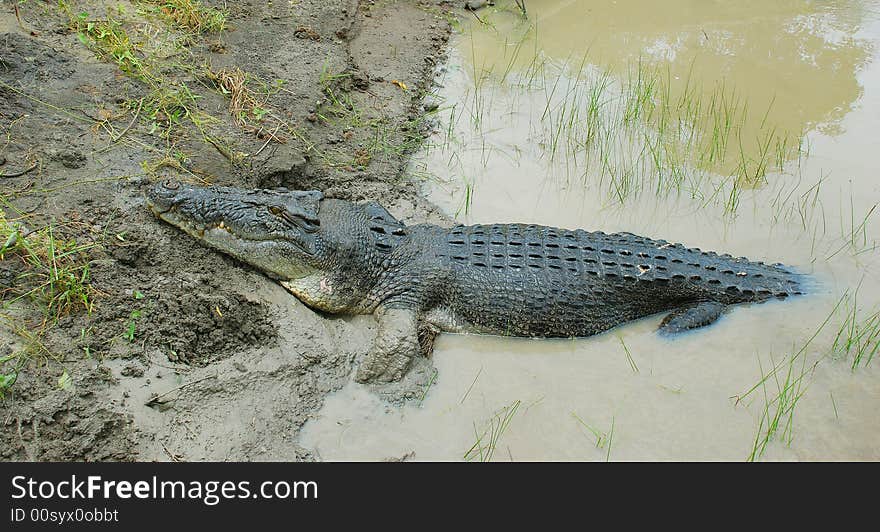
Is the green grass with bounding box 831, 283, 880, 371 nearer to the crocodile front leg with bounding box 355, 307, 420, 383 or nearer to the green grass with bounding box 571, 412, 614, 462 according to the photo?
the green grass with bounding box 571, 412, 614, 462

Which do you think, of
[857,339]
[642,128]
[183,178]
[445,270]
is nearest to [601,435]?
[445,270]

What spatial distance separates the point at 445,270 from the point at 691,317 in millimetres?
1529

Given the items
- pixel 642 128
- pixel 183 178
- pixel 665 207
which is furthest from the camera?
pixel 642 128

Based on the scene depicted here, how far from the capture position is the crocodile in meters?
4.02

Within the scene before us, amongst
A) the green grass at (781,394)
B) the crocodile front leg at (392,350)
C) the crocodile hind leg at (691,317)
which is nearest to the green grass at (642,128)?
the crocodile hind leg at (691,317)

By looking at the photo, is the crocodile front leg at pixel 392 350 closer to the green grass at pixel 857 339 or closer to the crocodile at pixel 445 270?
the crocodile at pixel 445 270

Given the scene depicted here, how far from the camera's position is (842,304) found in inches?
171

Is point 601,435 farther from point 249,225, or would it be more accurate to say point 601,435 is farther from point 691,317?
point 249,225

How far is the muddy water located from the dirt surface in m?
0.35

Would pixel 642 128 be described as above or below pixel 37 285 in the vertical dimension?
above

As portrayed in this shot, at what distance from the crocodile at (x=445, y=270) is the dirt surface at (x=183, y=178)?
0.16 metres

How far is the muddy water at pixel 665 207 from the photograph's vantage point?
3.44 meters

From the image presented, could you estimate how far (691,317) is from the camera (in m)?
4.18
